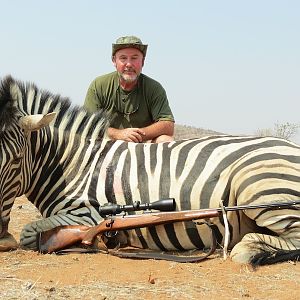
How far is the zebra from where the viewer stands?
387cm

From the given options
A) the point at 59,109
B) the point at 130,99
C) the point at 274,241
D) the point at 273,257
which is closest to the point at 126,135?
the point at 59,109

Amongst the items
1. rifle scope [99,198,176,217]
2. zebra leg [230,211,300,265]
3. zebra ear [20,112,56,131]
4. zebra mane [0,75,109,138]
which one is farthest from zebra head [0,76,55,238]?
zebra leg [230,211,300,265]

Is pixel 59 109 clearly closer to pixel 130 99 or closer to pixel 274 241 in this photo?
pixel 130 99

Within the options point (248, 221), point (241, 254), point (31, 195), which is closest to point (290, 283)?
point (241, 254)

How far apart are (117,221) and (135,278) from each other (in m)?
→ 0.72

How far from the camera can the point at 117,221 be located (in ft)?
→ 12.9

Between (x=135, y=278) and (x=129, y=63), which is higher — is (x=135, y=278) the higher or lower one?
the lower one

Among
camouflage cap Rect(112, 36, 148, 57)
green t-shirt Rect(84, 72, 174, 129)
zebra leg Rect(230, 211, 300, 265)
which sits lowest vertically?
zebra leg Rect(230, 211, 300, 265)

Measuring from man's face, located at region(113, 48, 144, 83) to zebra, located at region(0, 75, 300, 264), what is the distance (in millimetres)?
1237

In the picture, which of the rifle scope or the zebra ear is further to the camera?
the zebra ear

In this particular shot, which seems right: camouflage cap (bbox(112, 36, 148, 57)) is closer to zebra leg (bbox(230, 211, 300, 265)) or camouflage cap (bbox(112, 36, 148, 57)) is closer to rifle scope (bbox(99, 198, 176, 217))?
rifle scope (bbox(99, 198, 176, 217))

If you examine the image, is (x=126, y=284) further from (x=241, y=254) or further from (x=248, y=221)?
(x=248, y=221)

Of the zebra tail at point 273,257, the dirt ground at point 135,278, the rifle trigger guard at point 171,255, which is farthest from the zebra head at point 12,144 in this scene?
the zebra tail at point 273,257

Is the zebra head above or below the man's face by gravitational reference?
below
